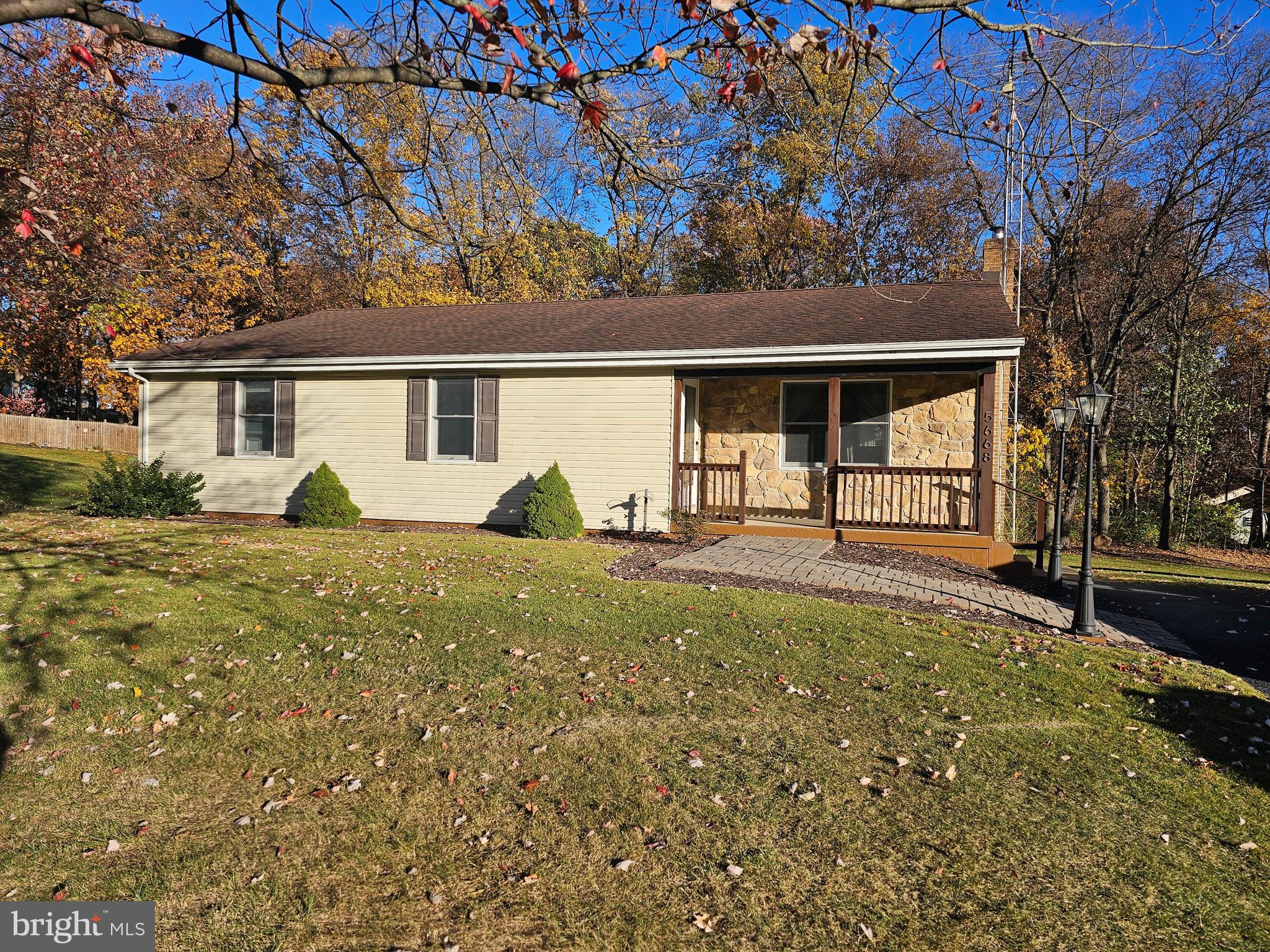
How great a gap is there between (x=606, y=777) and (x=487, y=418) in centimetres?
934

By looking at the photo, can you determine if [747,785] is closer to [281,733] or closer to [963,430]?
[281,733]

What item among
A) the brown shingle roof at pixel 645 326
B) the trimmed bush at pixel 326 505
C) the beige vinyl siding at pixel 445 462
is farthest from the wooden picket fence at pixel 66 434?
the trimmed bush at pixel 326 505

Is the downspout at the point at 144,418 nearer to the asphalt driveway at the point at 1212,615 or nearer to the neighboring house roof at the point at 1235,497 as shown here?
the asphalt driveway at the point at 1212,615

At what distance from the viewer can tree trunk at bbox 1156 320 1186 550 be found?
18312mm

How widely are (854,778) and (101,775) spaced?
377 centimetres

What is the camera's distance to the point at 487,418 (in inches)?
487

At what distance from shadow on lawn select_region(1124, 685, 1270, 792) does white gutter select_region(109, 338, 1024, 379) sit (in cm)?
581

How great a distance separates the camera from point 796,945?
2.57m

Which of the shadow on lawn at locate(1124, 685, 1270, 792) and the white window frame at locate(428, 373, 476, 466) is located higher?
the white window frame at locate(428, 373, 476, 466)

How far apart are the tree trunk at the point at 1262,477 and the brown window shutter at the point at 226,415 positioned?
25249 mm

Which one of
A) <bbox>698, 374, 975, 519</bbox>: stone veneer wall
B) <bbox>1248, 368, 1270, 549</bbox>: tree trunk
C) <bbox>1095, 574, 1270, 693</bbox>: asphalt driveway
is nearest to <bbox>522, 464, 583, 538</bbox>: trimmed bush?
<bbox>698, 374, 975, 519</bbox>: stone veneer wall

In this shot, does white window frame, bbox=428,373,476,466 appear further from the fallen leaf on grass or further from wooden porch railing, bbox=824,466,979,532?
the fallen leaf on grass

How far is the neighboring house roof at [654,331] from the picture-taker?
10.7 meters

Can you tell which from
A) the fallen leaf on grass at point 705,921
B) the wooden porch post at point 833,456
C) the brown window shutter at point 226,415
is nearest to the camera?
the fallen leaf on grass at point 705,921
